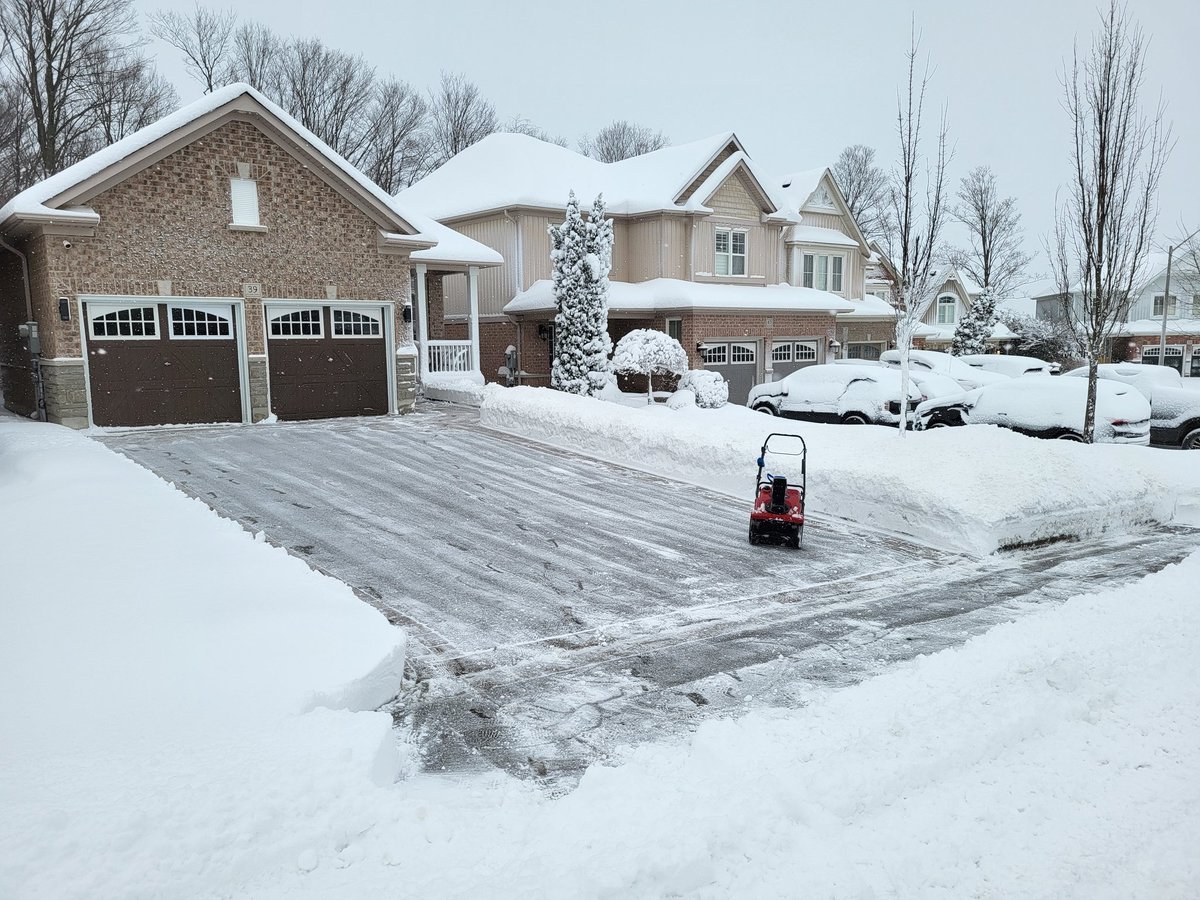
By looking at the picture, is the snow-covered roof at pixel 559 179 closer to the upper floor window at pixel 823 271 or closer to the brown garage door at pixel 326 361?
the upper floor window at pixel 823 271

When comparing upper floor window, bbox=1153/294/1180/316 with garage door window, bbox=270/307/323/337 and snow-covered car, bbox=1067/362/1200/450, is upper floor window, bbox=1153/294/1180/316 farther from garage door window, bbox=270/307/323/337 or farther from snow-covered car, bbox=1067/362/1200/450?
garage door window, bbox=270/307/323/337

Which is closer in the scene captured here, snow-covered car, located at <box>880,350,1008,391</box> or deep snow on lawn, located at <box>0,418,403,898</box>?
deep snow on lawn, located at <box>0,418,403,898</box>

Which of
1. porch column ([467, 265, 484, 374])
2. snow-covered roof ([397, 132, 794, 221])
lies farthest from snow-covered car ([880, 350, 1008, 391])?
porch column ([467, 265, 484, 374])

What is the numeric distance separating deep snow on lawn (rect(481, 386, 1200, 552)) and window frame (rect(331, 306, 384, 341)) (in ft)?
21.7

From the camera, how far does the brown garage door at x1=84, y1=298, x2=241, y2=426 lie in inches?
599

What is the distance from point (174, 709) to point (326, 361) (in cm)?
1406

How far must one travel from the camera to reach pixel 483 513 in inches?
409

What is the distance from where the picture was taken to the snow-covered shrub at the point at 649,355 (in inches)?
798

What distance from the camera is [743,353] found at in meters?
26.6

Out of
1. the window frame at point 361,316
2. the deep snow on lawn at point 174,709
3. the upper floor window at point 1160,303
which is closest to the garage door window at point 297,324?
the window frame at point 361,316

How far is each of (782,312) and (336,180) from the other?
15.1 m

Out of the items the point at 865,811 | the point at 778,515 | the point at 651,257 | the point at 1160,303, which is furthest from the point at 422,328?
the point at 1160,303

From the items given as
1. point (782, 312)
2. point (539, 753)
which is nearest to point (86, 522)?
point (539, 753)

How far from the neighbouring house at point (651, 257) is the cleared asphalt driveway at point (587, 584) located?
36.2 ft
